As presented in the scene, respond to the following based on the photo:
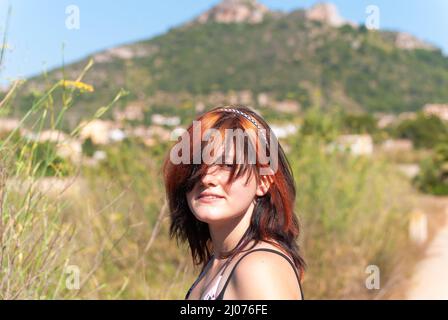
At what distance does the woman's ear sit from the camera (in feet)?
4.91

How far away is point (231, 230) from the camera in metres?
1.48

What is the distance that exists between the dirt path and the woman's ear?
4.70 metres

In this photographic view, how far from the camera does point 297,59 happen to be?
138ft

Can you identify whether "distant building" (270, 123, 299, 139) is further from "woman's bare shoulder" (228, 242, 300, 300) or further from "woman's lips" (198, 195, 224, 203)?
"woman's bare shoulder" (228, 242, 300, 300)

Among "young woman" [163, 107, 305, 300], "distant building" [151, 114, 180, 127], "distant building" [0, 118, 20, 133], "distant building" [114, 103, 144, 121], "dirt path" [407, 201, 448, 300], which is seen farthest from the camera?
"distant building" [114, 103, 144, 121]

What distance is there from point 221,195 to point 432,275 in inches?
232

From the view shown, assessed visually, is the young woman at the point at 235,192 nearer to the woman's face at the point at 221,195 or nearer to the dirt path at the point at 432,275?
the woman's face at the point at 221,195

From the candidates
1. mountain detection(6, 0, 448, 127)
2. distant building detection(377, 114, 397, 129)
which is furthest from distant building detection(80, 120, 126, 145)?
distant building detection(377, 114, 397, 129)

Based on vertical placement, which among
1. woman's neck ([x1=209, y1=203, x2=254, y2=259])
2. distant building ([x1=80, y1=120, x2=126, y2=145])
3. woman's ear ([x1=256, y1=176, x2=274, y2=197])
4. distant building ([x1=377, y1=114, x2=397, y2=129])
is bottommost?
woman's neck ([x1=209, y1=203, x2=254, y2=259])

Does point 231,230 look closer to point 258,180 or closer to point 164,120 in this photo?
point 258,180

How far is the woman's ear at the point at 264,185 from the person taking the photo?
4.91 ft

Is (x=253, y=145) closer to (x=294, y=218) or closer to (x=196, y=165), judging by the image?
(x=196, y=165)


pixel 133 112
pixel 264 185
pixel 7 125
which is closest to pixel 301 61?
pixel 133 112

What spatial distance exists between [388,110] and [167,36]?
1610 centimetres
